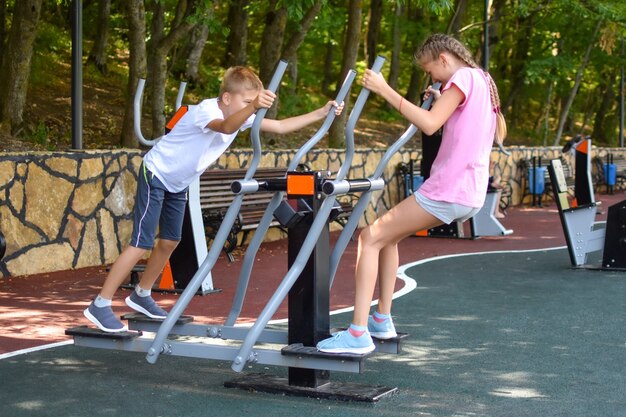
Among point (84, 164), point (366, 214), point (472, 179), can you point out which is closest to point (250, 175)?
point (472, 179)

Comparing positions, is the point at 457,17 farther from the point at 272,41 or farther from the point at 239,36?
the point at 272,41

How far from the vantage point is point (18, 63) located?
1392cm

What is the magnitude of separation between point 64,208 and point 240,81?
484cm

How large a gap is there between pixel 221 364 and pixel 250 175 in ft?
4.07

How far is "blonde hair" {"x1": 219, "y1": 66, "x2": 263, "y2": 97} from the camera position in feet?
19.9

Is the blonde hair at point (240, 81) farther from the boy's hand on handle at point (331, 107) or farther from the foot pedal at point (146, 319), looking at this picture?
the foot pedal at point (146, 319)

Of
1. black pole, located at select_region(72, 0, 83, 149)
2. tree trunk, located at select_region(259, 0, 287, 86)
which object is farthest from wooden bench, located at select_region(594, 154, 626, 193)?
black pole, located at select_region(72, 0, 83, 149)

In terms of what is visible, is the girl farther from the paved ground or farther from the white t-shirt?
the white t-shirt

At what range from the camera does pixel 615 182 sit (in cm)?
2588

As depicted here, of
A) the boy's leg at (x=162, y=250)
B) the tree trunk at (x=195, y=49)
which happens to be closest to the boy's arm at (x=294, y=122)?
the boy's leg at (x=162, y=250)

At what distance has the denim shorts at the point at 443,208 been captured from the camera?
532cm

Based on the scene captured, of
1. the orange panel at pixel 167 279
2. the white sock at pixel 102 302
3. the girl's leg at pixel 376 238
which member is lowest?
the orange panel at pixel 167 279

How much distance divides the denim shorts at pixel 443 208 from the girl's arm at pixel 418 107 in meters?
0.38

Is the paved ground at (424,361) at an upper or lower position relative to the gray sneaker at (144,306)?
lower
